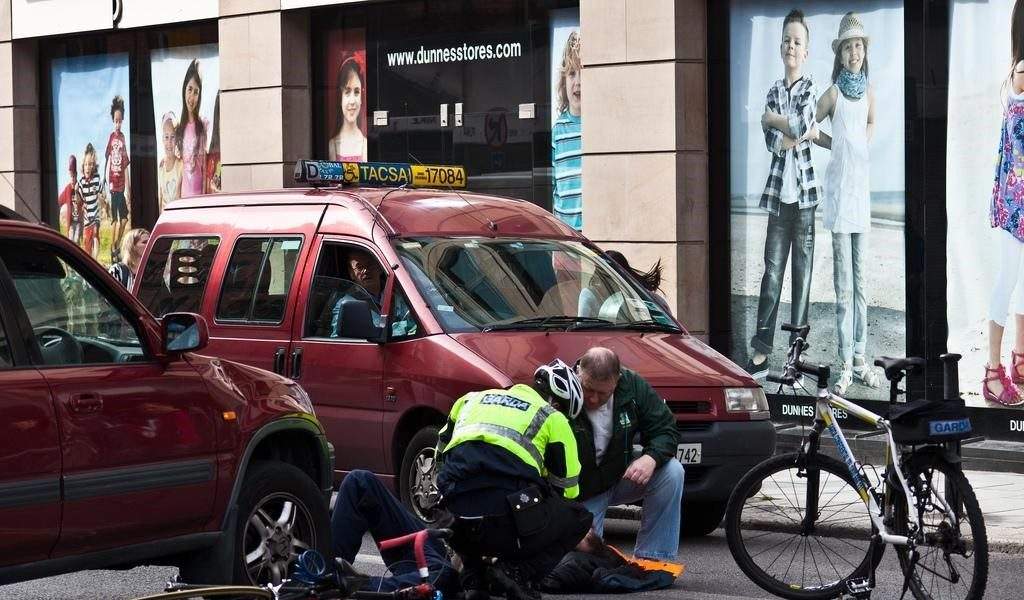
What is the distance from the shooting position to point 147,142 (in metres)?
19.4

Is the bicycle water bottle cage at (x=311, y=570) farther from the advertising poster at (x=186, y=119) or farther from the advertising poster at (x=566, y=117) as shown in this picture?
the advertising poster at (x=186, y=119)

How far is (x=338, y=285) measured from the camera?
997 cm

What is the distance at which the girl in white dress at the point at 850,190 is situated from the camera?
1357cm

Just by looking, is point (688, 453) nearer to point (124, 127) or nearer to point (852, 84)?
→ point (852, 84)

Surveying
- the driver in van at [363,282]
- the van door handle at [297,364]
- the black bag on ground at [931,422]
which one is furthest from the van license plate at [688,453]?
the van door handle at [297,364]

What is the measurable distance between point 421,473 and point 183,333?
2713mm

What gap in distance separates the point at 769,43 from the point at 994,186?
7.84 ft

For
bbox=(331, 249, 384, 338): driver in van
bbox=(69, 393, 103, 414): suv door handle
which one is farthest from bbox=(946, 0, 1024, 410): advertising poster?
bbox=(69, 393, 103, 414): suv door handle

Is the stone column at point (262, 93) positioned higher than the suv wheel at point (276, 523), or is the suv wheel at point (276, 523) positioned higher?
the stone column at point (262, 93)

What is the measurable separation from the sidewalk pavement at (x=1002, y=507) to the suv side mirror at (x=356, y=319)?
3457 mm

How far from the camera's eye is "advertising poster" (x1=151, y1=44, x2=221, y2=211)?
729 inches

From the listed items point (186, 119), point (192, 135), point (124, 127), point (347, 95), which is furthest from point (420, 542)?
point (124, 127)

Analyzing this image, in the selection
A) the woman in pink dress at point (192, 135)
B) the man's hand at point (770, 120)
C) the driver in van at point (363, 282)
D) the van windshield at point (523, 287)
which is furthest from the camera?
the woman in pink dress at point (192, 135)

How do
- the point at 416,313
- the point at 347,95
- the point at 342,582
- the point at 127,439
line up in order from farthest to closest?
the point at 347,95
the point at 416,313
the point at 127,439
the point at 342,582
